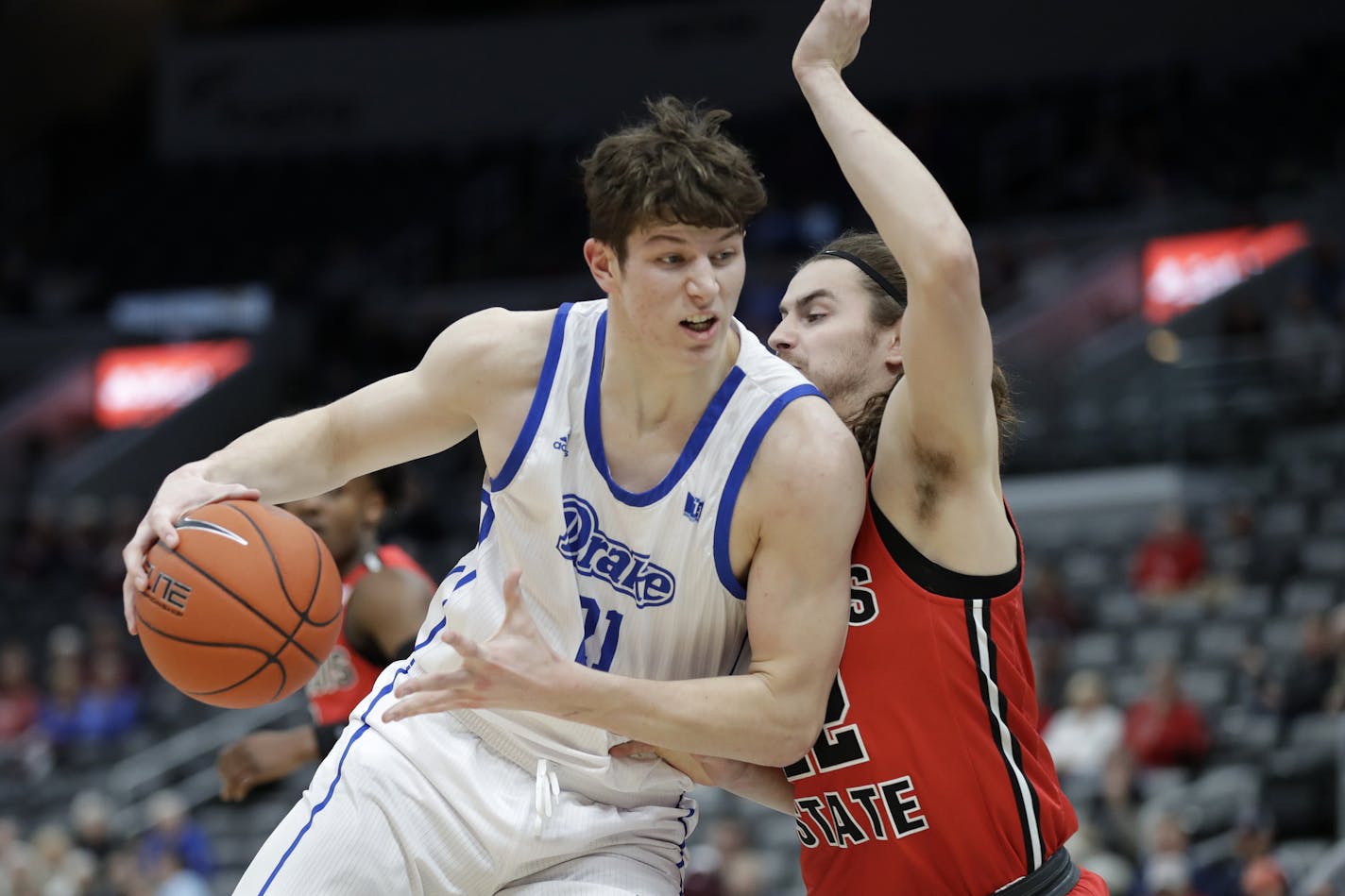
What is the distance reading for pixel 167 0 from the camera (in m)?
28.2

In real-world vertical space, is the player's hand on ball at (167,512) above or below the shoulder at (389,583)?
above

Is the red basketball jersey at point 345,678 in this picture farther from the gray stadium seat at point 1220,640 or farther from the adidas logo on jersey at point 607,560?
the gray stadium seat at point 1220,640

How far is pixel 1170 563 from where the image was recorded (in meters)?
12.6

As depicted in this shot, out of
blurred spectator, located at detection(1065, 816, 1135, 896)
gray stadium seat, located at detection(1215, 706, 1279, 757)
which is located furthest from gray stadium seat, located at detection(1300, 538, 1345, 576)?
blurred spectator, located at detection(1065, 816, 1135, 896)

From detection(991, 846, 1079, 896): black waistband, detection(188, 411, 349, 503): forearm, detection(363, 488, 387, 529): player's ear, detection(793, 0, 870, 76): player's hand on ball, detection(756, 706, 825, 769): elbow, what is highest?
detection(793, 0, 870, 76): player's hand on ball

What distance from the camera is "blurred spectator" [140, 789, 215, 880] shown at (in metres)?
12.4

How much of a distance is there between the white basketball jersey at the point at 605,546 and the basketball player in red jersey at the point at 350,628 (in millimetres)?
1328

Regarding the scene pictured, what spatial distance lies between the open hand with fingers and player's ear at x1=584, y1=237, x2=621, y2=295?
75 cm

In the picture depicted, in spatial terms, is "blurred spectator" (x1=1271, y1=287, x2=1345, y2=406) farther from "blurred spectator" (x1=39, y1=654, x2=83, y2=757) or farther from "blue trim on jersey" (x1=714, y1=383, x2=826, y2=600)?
"blue trim on jersey" (x1=714, y1=383, x2=826, y2=600)

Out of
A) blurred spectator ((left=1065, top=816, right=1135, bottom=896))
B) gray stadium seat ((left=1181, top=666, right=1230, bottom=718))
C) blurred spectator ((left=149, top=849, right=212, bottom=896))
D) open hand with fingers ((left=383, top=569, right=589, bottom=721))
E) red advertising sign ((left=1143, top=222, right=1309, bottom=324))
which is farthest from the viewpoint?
red advertising sign ((left=1143, top=222, right=1309, bottom=324))

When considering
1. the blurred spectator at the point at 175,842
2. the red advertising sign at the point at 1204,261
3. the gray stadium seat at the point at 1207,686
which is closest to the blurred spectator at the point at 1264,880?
the gray stadium seat at the point at 1207,686

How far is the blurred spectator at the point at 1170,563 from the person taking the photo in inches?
494

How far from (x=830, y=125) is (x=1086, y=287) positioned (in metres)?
15.6

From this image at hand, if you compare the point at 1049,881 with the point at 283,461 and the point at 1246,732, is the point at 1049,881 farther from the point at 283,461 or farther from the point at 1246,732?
the point at 1246,732
